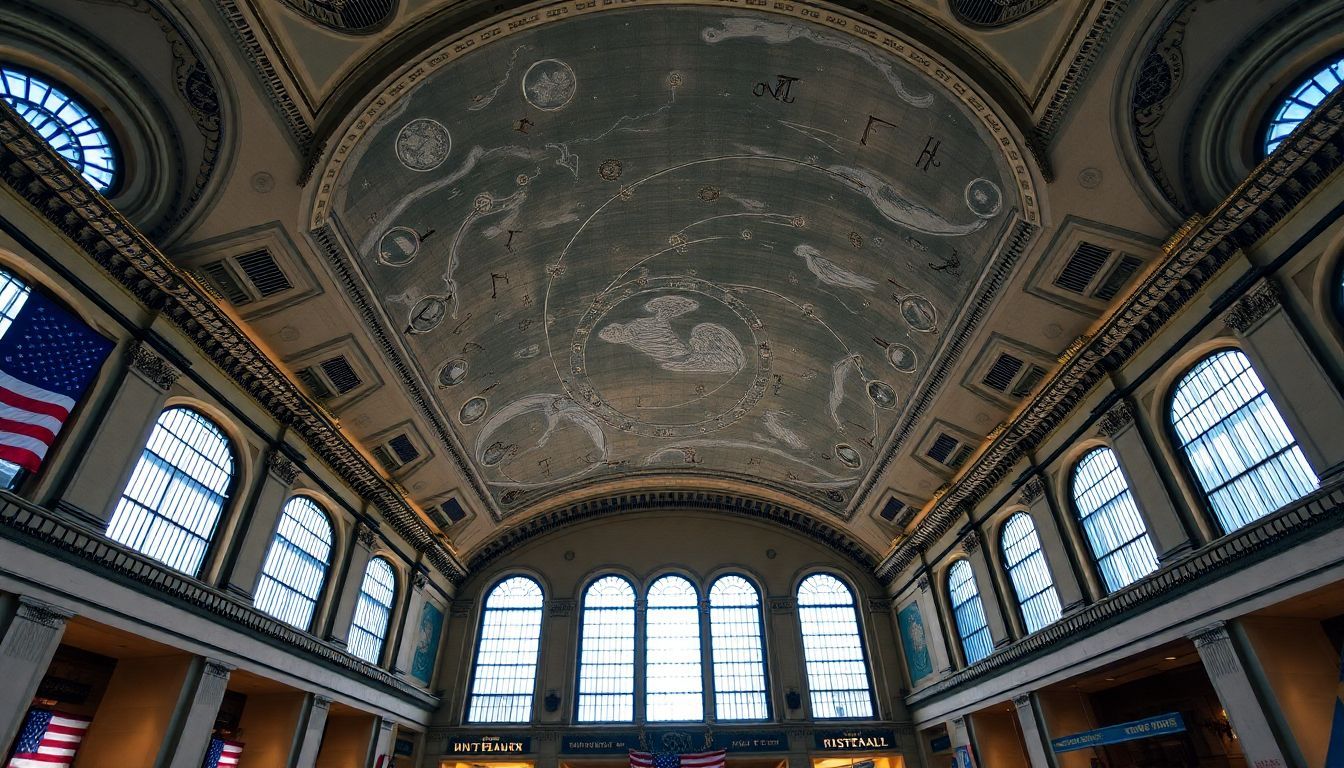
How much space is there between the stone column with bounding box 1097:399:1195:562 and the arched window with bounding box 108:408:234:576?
18952mm

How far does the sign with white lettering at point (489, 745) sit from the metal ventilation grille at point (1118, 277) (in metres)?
22.1

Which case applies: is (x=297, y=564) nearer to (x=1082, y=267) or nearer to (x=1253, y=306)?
(x=1082, y=267)

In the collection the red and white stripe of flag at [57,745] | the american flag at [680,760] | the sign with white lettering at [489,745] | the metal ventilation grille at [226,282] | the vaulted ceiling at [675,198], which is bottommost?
the red and white stripe of flag at [57,745]

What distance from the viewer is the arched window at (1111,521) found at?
48.0ft

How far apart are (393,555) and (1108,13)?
22.5 metres

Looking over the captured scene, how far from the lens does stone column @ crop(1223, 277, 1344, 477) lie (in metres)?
10.5

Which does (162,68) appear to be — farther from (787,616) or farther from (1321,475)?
(787,616)

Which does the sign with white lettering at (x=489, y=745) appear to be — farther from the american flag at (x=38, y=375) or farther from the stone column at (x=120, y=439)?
the american flag at (x=38, y=375)

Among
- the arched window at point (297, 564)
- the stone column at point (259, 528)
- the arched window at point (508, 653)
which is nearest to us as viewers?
the stone column at point (259, 528)

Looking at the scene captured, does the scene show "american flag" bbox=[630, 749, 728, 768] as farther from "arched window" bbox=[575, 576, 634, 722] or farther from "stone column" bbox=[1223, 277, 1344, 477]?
"stone column" bbox=[1223, 277, 1344, 477]

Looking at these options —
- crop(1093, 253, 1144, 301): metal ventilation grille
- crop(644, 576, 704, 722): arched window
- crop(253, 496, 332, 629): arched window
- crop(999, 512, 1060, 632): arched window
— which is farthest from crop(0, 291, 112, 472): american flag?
crop(644, 576, 704, 722): arched window


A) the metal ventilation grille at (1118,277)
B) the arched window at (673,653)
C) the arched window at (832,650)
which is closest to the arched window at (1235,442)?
the metal ventilation grille at (1118,277)

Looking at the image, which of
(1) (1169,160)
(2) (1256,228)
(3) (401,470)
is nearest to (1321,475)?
(2) (1256,228)

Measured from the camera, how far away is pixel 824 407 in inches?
926
